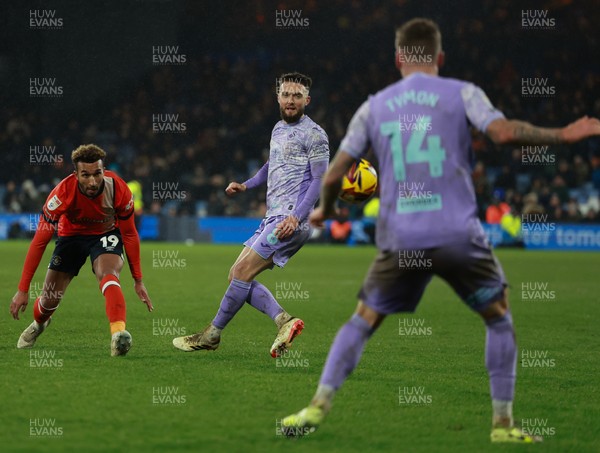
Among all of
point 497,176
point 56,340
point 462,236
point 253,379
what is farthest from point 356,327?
point 497,176

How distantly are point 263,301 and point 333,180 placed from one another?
3.73m

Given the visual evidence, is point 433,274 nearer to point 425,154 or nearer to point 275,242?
point 425,154

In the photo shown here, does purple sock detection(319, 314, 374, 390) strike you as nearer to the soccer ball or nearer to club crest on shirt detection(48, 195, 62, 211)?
the soccer ball

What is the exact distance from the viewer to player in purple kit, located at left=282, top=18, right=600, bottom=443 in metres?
5.06

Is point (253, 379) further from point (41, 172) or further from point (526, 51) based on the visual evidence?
point (526, 51)

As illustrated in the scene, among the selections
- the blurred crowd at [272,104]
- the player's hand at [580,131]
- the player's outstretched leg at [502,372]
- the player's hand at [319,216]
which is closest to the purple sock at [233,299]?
the player's hand at [319,216]

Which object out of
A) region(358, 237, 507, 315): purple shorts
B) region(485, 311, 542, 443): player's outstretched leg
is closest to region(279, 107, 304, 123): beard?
region(358, 237, 507, 315): purple shorts

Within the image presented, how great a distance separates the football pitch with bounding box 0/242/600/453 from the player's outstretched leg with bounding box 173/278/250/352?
0.09 m

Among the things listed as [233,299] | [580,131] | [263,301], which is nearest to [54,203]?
[233,299]

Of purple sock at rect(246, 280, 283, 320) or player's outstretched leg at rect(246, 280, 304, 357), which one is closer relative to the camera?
player's outstretched leg at rect(246, 280, 304, 357)

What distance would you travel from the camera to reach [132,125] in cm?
3503

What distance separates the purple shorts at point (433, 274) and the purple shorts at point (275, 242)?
336 cm

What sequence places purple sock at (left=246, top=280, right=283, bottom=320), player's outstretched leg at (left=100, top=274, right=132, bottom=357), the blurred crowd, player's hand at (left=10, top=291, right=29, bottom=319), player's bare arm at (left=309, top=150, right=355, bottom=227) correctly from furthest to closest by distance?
the blurred crowd
purple sock at (left=246, top=280, right=283, bottom=320)
player's outstretched leg at (left=100, top=274, right=132, bottom=357)
player's hand at (left=10, top=291, right=29, bottom=319)
player's bare arm at (left=309, top=150, right=355, bottom=227)

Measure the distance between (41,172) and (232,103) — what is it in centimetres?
705
